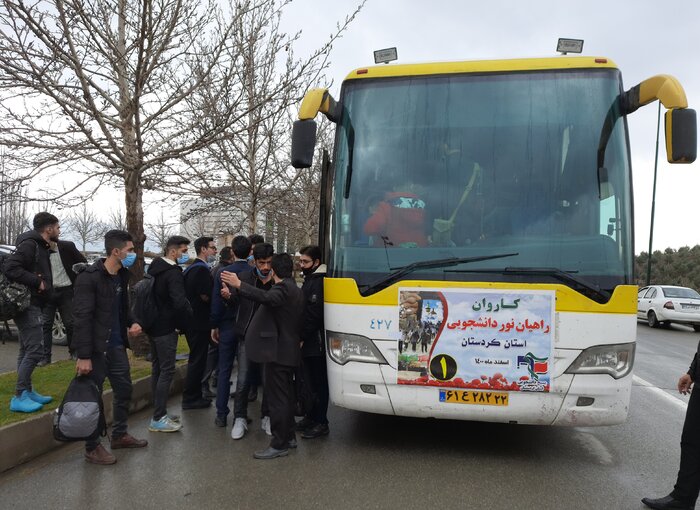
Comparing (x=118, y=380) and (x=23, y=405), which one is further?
(x=23, y=405)

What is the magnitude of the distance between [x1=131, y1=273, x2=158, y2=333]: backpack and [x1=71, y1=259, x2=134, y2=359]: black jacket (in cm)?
60

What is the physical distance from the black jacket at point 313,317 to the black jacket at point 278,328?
8.7 inches

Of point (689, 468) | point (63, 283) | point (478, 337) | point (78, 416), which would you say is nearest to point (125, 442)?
point (78, 416)

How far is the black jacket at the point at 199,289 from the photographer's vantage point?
→ 612 centimetres

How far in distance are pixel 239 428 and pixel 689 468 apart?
357cm

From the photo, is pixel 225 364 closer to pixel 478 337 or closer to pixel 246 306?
pixel 246 306

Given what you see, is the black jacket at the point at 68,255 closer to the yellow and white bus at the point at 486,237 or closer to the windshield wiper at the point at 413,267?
the yellow and white bus at the point at 486,237

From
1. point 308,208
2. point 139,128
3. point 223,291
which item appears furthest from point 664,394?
point 308,208

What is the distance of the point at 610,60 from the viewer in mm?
4562

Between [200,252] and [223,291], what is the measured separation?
2.76 feet

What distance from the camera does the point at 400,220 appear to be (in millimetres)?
4520

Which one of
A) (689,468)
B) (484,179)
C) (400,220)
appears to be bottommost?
(689,468)

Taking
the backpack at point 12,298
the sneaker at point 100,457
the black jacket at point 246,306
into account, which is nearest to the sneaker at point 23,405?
the backpack at point 12,298

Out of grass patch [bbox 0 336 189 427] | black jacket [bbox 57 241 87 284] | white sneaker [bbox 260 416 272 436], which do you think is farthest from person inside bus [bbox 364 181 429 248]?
black jacket [bbox 57 241 87 284]
